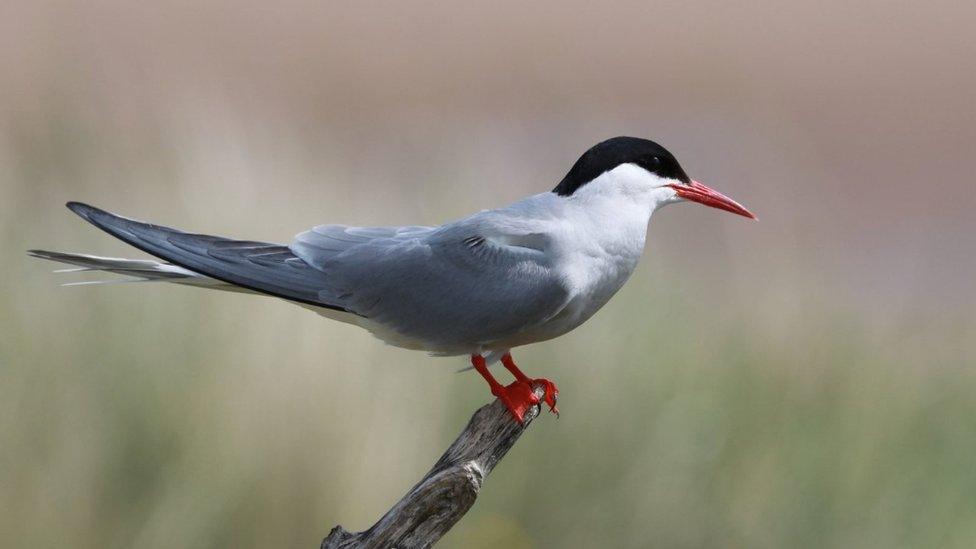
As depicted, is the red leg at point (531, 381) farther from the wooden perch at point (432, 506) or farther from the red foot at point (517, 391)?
the wooden perch at point (432, 506)

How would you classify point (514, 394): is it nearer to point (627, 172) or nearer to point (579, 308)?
point (579, 308)

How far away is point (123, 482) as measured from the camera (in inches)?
134

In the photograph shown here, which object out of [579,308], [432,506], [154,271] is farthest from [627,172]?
[154,271]

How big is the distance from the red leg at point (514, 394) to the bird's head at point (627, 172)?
1.48 ft

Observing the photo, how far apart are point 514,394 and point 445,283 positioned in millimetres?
295

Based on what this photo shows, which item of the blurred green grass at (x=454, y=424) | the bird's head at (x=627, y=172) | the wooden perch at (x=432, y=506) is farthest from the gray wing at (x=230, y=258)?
the blurred green grass at (x=454, y=424)

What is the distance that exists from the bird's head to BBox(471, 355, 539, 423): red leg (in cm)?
45

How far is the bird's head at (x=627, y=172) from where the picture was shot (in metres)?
2.93

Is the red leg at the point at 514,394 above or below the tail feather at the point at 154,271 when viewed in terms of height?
below

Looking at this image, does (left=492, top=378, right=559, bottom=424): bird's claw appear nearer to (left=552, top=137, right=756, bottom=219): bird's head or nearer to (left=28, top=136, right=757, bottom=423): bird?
(left=28, top=136, right=757, bottom=423): bird

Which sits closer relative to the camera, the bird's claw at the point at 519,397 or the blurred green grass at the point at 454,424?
the bird's claw at the point at 519,397

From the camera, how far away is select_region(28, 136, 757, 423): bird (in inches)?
109

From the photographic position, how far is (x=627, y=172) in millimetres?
2941

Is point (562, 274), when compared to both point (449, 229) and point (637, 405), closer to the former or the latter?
point (449, 229)
